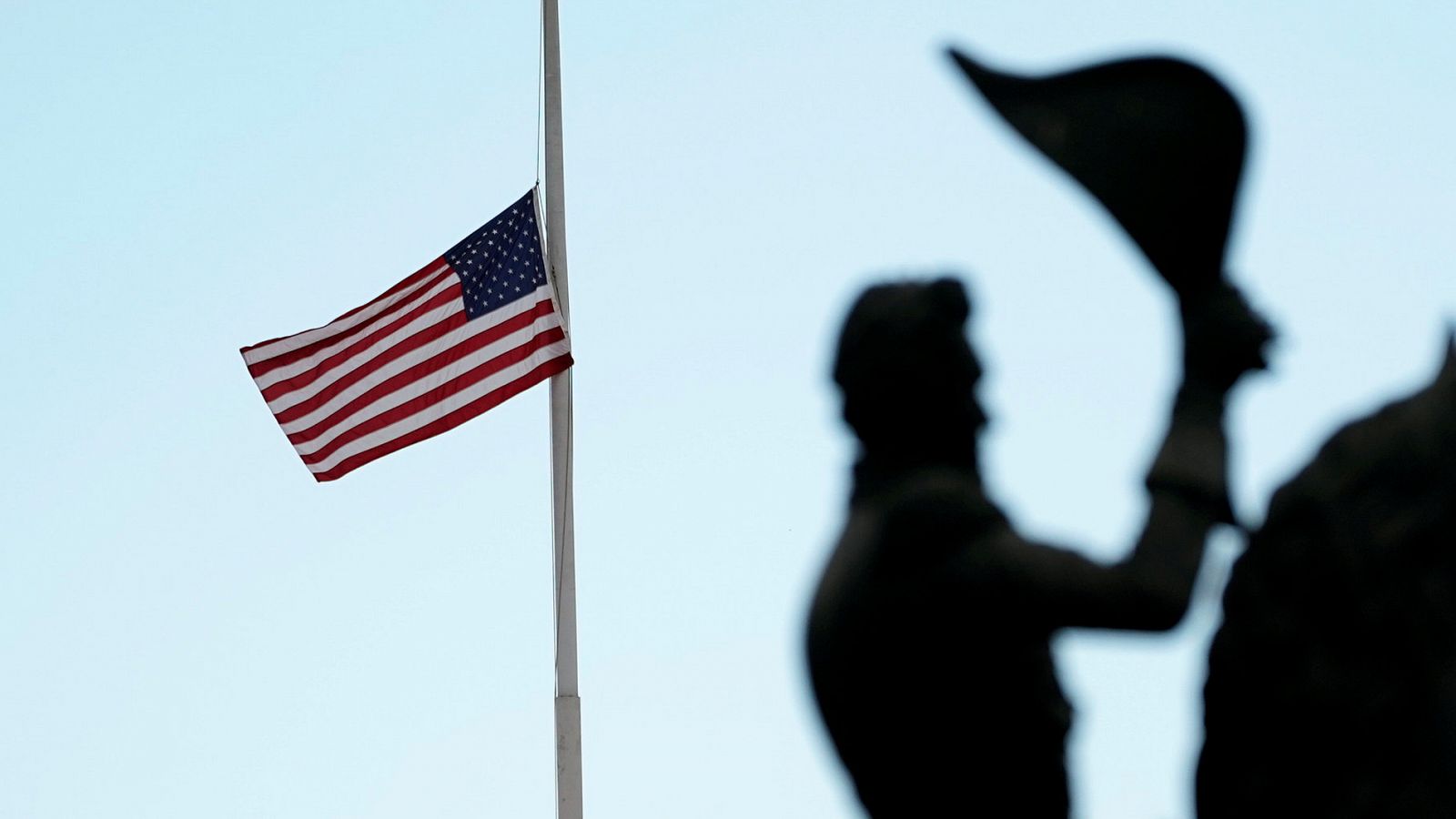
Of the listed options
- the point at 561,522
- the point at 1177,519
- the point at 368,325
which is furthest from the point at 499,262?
the point at 1177,519

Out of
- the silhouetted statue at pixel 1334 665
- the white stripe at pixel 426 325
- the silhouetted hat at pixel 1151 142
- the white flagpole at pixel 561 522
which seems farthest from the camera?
the white stripe at pixel 426 325

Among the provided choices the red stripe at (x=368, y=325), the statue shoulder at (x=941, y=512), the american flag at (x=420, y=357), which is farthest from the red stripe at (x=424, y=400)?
the statue shoulder at (x=941, y=512)

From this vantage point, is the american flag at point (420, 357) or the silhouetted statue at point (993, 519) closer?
the silhouetted statue at point (993, 519)

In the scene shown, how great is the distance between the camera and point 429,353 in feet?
37.3

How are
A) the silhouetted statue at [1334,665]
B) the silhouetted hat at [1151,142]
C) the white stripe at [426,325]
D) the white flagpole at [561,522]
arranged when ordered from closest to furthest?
1. the silhouetted hat at [1151,142]
2. the silhouetted statue at [1334,665]
3. the white flagpole at [561,522]
4. the white stripe at [426,325]

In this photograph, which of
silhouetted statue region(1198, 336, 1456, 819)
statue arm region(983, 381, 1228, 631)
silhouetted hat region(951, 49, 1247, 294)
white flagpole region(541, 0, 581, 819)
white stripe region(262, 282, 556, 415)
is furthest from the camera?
white stripe region(262, 282, 556, 415)

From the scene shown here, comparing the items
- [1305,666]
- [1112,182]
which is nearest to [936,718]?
[1305,666]

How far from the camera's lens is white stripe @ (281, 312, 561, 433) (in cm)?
1136

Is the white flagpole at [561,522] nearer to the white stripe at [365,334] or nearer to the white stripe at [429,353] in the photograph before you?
the white stripe at [429,353]

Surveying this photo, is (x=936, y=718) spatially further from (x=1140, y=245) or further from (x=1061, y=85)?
(x=1061, y=85)

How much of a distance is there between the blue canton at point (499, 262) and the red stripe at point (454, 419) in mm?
410

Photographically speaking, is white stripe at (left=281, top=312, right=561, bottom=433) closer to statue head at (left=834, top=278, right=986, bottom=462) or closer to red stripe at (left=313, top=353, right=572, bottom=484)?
red stripe at (left=313, top=353, right=572, bottom=484)

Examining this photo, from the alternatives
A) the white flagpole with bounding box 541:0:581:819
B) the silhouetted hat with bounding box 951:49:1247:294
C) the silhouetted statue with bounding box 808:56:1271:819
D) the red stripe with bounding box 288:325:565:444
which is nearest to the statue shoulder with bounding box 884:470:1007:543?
the silhouetted statue with bounding box 808:56:1271:819

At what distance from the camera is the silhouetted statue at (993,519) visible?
10.8 ft
